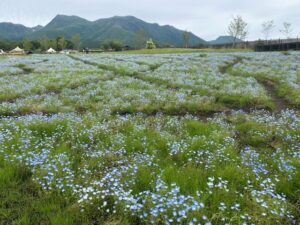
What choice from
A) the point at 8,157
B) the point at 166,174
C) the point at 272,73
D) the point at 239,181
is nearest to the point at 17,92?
the point at 8,157

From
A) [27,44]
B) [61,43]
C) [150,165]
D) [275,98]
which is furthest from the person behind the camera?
[61,43]

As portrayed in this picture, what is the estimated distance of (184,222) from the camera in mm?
4613

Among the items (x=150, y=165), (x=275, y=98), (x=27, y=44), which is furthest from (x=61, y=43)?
(x=150, y=165)

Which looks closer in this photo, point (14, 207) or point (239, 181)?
point (14, 207)

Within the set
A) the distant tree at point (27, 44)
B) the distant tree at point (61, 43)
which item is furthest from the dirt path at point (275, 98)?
the distant tree at point (27, 44)

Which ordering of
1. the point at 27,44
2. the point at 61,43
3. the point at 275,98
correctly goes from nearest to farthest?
the point at 275,98 < the point at 27,44 < the point at 61,43

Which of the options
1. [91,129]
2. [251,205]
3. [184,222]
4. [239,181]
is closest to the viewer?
[184,222]

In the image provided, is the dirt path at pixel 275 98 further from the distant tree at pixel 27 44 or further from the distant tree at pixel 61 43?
the distant tree at pixel 27 44

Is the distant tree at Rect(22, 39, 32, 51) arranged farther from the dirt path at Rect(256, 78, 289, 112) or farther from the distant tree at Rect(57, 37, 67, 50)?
the dirt path at Rect(256, 78, 289, 112)

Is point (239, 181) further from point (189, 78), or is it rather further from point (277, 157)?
point (189, 78)

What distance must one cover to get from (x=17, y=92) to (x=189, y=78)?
1350 cm

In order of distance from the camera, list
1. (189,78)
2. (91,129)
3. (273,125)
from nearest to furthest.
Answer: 1. (91,129)
2. (273,125)
3. (189,78)

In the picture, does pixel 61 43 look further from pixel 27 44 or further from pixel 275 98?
pixel 275 98

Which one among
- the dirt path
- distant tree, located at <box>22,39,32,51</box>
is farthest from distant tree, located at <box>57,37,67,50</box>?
the dirt path
